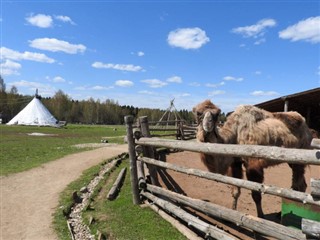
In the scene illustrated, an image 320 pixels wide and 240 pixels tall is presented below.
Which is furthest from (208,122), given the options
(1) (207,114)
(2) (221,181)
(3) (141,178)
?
(3) (141,178)

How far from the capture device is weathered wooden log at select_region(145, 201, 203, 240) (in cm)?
502

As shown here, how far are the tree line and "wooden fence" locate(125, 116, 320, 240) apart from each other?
242ft

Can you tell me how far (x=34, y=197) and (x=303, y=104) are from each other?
57.8 feet

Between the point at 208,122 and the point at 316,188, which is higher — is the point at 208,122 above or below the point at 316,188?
above

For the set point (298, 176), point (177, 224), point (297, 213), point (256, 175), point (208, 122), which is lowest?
point (177, 224)

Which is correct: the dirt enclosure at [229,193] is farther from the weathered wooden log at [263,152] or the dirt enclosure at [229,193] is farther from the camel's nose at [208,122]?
the camel's nose at [208,122]

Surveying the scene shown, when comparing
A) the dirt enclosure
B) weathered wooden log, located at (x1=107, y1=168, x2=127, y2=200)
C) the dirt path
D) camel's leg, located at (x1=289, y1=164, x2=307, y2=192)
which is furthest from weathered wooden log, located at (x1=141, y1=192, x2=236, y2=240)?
camel's leg, located at (x1=289, y1=164, x2=307, y2=192)

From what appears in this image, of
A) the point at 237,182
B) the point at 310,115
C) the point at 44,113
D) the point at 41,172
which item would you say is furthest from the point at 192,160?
the point at 44,113

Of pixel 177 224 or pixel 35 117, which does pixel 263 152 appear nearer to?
pixel 177 224

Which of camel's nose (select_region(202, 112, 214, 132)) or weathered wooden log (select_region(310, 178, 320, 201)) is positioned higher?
camel's nose (select_region(202, 112, 214, 132))

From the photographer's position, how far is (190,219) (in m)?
5.19

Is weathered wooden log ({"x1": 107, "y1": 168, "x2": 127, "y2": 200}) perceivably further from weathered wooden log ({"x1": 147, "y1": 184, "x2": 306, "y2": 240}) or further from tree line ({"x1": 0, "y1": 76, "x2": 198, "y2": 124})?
tree line ({"x1": 0, "y1": 76, "x2": 198, "y2": 124})

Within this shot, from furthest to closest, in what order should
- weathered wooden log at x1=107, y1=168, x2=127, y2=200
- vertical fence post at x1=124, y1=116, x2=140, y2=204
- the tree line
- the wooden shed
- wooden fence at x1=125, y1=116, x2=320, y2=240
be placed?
the tree line → the wooden shed → weathered wooden log at x1=107, y1=168, x2=127, y2=200 → vertical fence post at x1=124, y1=116, x2=140, y2=204 → wooden fence at x1=125, y1=116, x2=320, y2=240

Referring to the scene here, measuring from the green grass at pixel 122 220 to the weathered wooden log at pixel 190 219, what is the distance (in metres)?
0.23
